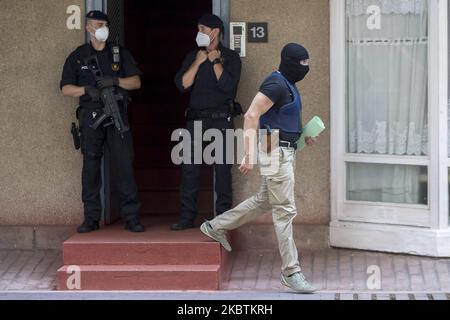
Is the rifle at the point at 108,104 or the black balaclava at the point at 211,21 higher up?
the black balaclava at the point at 211,21

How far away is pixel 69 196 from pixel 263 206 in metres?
2.31

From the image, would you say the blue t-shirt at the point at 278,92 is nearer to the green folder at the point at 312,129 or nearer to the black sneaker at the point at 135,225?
the green folder at the point at 312,129

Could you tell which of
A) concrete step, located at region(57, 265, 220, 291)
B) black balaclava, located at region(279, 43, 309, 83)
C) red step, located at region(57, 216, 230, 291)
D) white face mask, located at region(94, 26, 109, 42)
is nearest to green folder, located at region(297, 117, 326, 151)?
black balaclava, located at region(279, 43, 309, 83)

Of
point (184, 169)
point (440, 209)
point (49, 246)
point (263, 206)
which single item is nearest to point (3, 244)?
point (49, 246)

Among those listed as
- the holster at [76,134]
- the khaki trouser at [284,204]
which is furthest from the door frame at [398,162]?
the holster at [76,134]

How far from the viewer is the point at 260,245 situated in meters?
9.64

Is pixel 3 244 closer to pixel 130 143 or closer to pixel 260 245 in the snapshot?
pixel 130 143

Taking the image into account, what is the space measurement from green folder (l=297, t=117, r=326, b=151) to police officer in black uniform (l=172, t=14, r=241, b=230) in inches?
43.7

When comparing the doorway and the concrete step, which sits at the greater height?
the doorway

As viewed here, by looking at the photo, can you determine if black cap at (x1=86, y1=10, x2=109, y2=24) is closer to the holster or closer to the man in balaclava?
the holster

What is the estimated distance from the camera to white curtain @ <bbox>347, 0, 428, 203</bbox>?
936 centimetres

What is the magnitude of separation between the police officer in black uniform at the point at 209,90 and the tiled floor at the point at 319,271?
2.33 feet

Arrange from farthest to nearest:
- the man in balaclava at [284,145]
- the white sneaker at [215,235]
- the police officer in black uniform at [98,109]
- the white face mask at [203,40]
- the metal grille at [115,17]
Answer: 1. the metal grille at [115,17]
2. the police officer in black uniform at [98,109]
3. the white face mask at [203,40]
4. the white sneaker at [215,235]
5. the man in balaclava at [284,145]

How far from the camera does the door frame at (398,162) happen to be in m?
9.16
